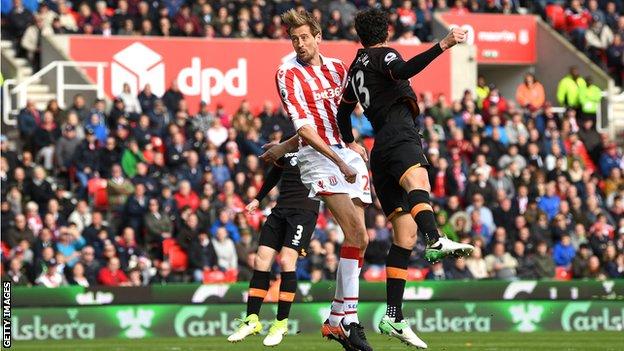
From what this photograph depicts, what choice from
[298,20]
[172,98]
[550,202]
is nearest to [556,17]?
[550,202]

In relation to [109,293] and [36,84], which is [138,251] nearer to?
[109,293]

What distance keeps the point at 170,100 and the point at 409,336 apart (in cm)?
1593

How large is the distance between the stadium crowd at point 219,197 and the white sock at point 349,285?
33.7ft

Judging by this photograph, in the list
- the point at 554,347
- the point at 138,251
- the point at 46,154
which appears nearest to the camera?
the point at 554,347

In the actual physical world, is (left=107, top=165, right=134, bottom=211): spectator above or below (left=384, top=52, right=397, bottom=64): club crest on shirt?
below

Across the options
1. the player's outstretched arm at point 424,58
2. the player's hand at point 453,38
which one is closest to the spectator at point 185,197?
the player's outstretched arm at point 424,58

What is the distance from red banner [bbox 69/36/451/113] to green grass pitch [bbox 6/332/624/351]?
10474 millimetres

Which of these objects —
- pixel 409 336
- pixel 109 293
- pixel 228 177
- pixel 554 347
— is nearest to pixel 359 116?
pixel 228 177

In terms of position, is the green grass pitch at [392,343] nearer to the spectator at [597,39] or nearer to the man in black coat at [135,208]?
the man in black coat at [135,208]

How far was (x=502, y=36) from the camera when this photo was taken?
36.8 metres

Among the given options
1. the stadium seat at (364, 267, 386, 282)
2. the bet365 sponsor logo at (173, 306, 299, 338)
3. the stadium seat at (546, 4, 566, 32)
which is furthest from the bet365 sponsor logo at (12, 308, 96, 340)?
the stadium seat at (546, 4, 566, 32)

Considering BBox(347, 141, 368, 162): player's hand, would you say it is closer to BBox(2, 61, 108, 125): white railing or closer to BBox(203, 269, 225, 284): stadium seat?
BBox(203, 269, 225, 284): stadium seat

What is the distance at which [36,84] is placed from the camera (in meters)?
30.1

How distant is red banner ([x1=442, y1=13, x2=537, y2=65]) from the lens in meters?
36.4
